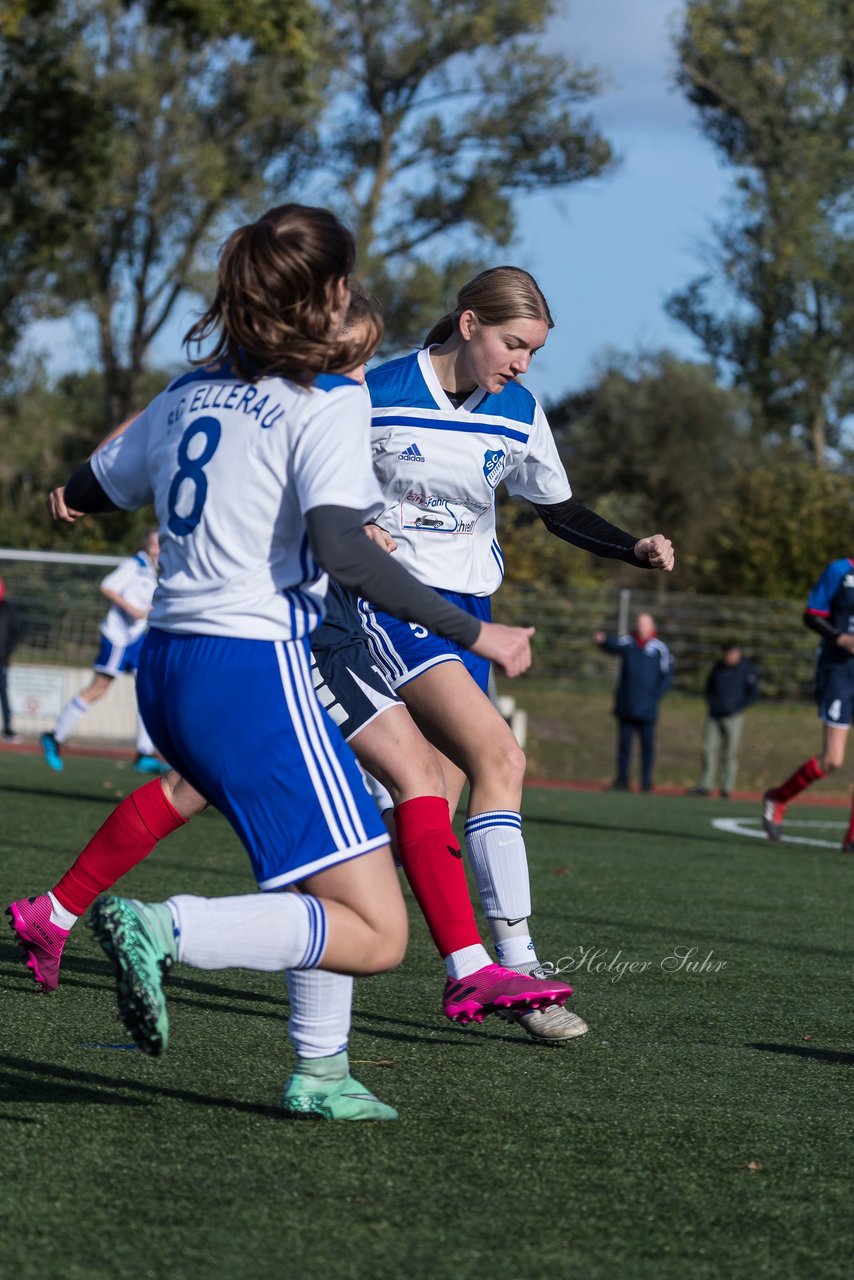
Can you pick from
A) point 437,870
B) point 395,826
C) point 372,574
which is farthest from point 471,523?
point 372,574

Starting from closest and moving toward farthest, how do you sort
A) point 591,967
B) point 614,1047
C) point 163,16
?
point 614,1047, point 591,967, point 163,16

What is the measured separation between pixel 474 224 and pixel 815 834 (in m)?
23.5

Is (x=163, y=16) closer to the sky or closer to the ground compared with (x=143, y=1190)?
closer to the sky

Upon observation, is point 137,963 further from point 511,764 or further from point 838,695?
point 838,695

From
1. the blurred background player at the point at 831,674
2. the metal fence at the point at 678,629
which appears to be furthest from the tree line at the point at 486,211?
the blurred background player at the point at 831,674

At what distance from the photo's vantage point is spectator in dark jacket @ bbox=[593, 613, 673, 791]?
17.9 m

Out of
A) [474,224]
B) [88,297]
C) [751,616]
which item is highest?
[474,224]

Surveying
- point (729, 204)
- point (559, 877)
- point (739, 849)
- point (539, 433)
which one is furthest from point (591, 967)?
point (729, 204)

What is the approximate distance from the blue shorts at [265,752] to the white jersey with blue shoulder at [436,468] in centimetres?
153

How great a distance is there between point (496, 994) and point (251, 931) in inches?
43.2

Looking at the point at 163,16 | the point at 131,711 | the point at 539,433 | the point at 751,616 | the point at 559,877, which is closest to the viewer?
the point at 539,433

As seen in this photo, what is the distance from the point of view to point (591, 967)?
542 centimetres

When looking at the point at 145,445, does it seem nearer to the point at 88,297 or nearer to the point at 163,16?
the point at 163,16

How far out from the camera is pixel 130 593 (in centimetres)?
1400
